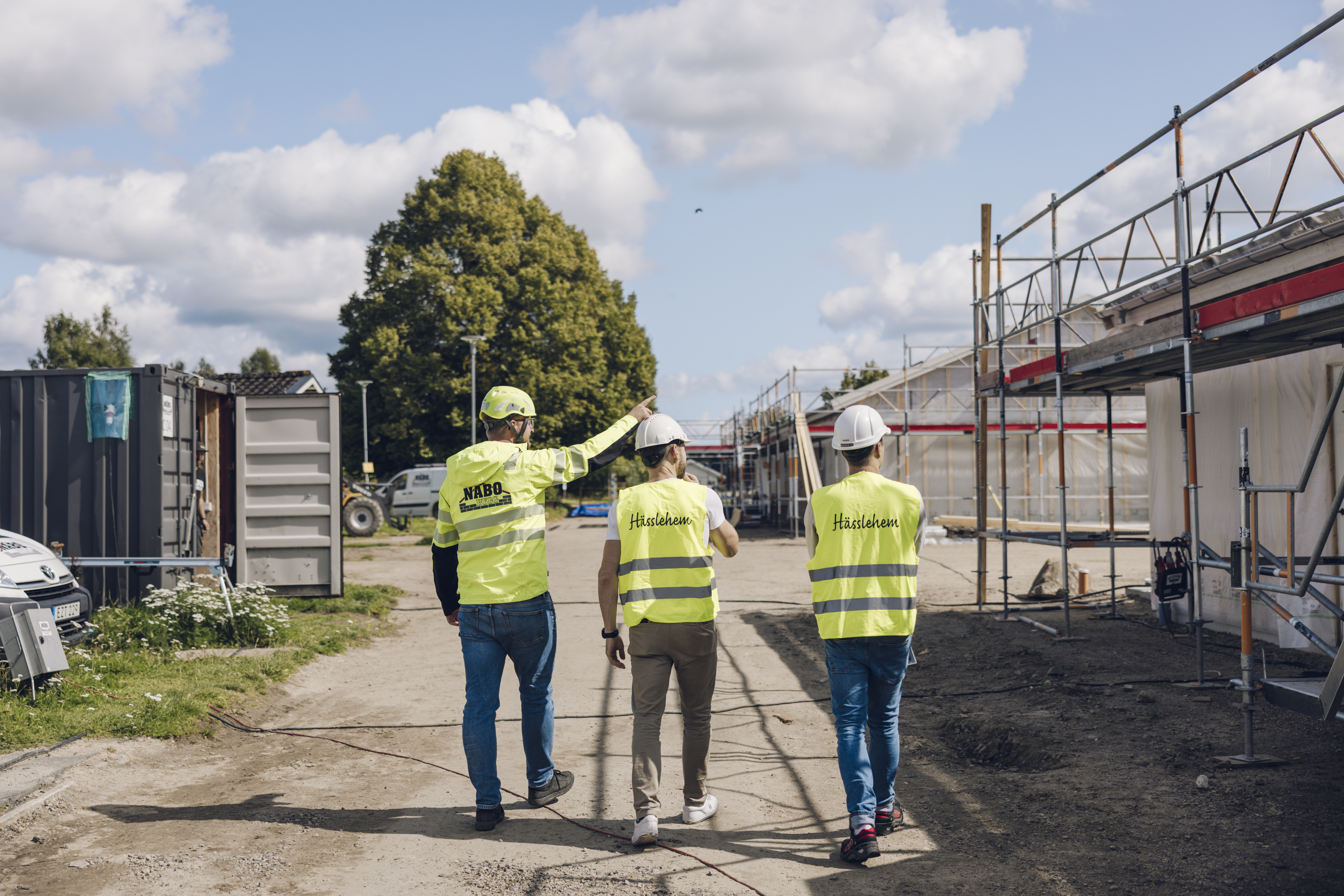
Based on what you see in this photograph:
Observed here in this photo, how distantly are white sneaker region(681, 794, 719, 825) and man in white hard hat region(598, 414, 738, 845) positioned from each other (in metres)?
0.27

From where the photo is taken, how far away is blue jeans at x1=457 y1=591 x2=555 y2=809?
4.66m

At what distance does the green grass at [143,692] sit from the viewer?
6074 mm

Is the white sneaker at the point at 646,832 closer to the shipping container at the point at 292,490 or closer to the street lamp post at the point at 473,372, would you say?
the shipping container at the point at 292,490

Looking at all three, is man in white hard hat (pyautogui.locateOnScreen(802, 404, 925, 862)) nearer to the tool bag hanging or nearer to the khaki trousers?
the khaki trousers

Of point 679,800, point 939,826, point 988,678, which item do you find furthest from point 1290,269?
point 679,800

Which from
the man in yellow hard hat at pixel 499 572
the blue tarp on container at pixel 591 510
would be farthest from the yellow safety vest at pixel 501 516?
the blue tarp on container at pixel 591 510

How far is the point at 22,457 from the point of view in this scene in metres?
9.41

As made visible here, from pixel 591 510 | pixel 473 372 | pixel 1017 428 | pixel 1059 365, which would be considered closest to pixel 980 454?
pixel 1059 365

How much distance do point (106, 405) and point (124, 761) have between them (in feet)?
15.9

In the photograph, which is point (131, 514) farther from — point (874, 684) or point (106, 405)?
point (874, 684)

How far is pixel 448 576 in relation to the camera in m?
4.92

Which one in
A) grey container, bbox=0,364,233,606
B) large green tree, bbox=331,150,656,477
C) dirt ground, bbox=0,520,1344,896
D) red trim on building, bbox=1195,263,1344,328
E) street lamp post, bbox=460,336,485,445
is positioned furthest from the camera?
large green tree, bbox=331,150,656,477

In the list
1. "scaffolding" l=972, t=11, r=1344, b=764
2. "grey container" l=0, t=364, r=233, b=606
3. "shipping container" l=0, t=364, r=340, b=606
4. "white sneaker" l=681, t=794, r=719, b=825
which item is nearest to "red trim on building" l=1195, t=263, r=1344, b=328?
"scaffolding" l=972, t=11, r=1344, b=764

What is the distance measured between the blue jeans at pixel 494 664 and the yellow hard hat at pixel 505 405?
Answer: 891mm
